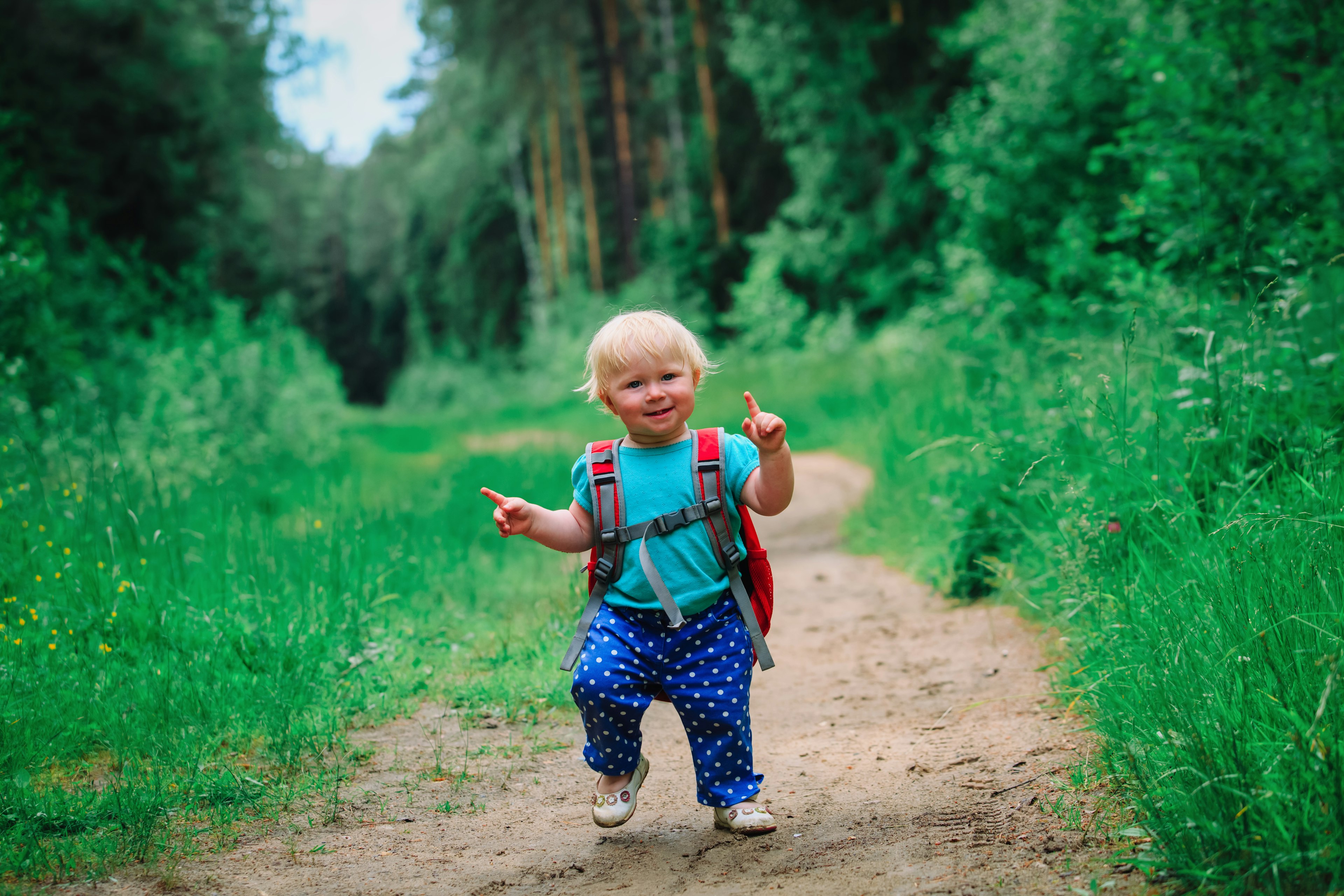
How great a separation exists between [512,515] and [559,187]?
1209 inches

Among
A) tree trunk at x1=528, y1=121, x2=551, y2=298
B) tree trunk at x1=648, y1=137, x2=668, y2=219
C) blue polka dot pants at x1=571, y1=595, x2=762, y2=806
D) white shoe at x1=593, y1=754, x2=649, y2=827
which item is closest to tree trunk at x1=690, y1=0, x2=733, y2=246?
tree trunk at x1=648, y1=137, x2=668, y2=219

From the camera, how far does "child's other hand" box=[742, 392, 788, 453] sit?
2.66 m

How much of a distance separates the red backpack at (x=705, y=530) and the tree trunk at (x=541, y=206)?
99.9 ft

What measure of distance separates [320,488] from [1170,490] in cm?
556

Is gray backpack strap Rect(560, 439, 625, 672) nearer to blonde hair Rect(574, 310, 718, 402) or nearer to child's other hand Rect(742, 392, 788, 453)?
blonde hair Rect(574, 310, 718, 402)

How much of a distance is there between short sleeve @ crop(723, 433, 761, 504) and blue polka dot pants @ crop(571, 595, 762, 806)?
35 centimetres

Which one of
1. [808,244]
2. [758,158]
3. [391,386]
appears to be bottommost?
[391,386]

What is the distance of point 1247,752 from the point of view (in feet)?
7.00

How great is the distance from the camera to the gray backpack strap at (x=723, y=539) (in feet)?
9.54

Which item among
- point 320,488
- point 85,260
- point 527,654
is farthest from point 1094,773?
point 85,260

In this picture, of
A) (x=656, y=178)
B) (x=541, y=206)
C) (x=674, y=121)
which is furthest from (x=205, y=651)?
(x=541, y=206)

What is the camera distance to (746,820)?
9.24ft

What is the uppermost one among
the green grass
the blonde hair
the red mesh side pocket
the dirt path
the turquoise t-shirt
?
the blonde hair

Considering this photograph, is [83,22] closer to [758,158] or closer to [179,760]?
[179,760]
